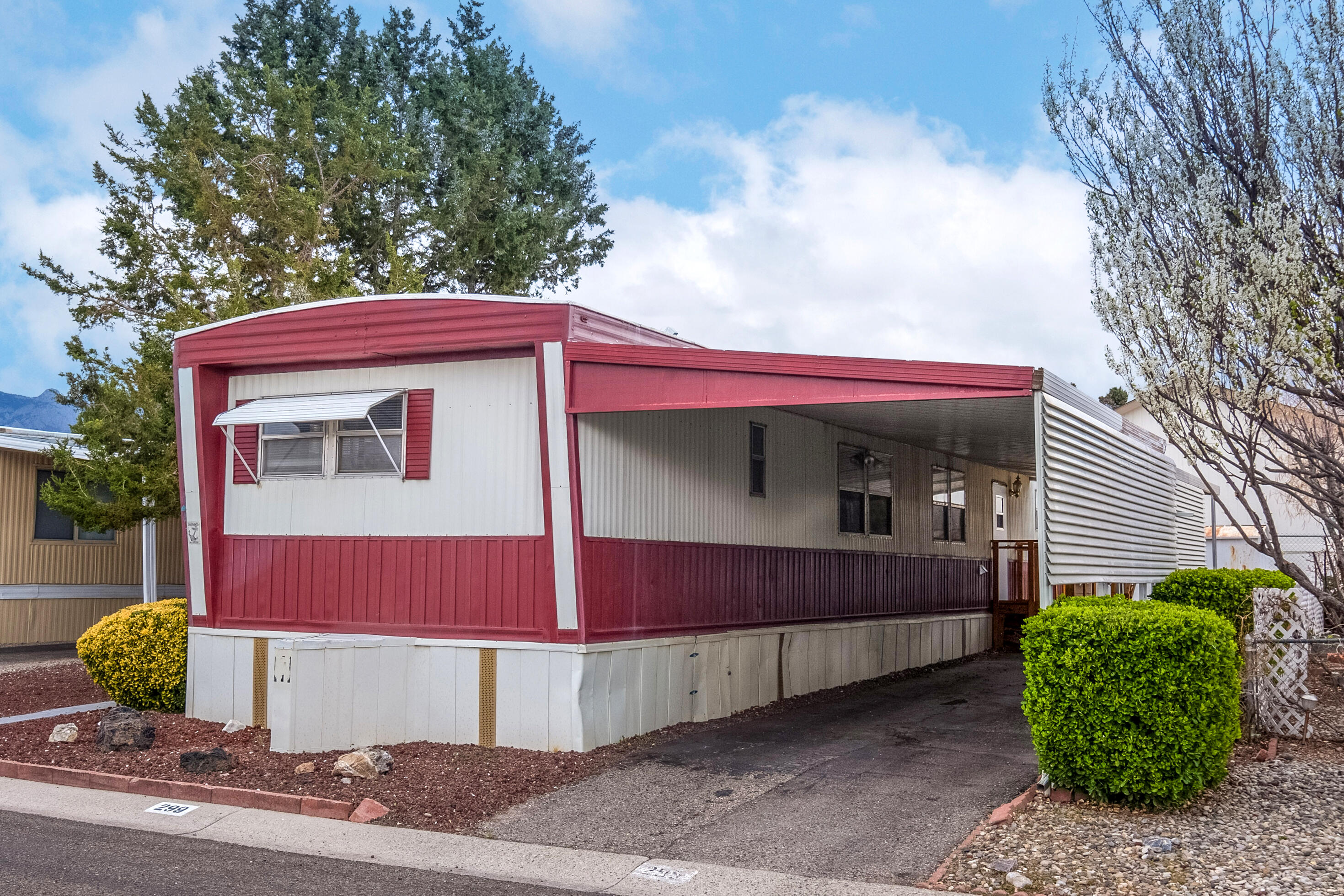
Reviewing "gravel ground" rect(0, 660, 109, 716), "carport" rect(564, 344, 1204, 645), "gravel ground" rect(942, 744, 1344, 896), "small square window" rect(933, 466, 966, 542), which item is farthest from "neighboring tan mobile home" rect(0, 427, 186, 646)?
"gravel ground" rect(942, 744, 1344, 896)

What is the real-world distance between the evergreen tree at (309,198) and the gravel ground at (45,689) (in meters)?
2.00

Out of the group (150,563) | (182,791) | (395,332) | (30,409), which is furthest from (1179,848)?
(30,409)

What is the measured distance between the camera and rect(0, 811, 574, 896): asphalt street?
18.6ft

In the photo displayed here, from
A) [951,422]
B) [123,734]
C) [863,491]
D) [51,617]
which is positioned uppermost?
[951,422]

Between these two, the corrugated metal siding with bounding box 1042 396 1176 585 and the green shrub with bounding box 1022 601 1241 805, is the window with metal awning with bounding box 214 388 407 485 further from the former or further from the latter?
the green shrub with bounding box 1022 601 1241 805

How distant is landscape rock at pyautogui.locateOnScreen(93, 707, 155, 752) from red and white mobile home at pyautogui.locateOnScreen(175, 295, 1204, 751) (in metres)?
1.10

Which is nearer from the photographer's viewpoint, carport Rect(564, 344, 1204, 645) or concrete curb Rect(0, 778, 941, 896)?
concrete curb Rect(0, 778, 941, 896)

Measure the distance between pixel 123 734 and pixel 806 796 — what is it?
17.9 feet

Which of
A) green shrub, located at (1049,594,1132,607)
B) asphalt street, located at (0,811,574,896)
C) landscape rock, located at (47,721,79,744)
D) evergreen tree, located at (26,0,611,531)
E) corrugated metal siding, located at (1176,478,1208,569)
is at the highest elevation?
evergreen tree, located at (26,0,611,531)

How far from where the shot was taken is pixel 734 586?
10977 mm

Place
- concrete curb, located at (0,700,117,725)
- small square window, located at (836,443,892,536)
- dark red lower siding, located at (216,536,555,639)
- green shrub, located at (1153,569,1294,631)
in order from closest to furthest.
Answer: dark red lower siding, located at (216,536,555,639), concrete curb, located at (0,700,117,725), green shrub, located at (1153,569,1294,631), small square window, located at (836,443,892,536)

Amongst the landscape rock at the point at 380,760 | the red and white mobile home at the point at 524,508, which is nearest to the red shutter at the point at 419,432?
the red and white mobile home at the point at 524,508

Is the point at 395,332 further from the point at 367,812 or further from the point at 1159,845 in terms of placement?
the point at 1159,845

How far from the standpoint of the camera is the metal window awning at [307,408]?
9422 millimetres
